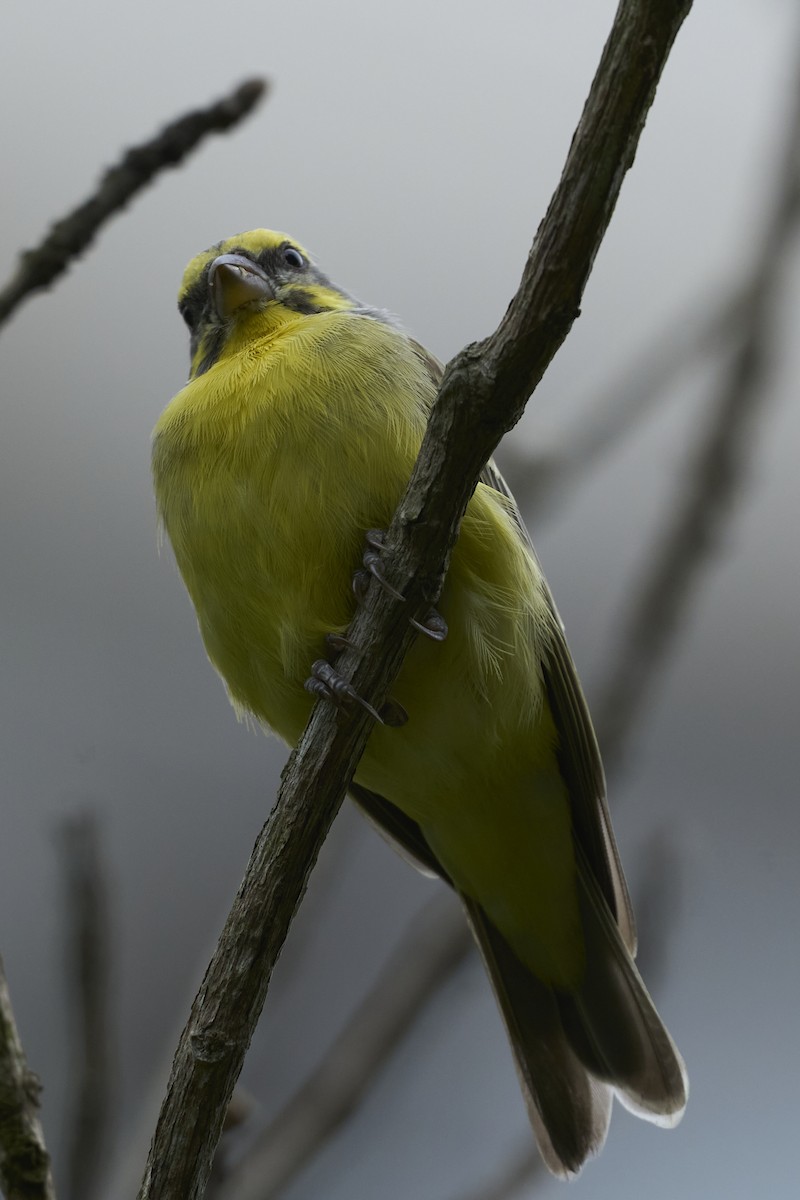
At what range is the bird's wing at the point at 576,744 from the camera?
13.5 feet

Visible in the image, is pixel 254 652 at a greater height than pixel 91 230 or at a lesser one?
lesser

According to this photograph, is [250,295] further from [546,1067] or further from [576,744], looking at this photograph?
[546,1067]

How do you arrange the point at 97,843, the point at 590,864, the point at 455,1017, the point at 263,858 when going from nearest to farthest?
1. the point at 263,858
2. the point at 97,843
3. the point at 455,1017
4. the point at 590,864

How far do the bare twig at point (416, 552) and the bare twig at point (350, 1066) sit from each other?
2.73 ft

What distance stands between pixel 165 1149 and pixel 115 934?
34.3 inches

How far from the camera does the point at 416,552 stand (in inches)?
110

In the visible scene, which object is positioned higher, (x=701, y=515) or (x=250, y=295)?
(x=701, y=515)

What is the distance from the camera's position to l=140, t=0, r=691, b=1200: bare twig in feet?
7.38

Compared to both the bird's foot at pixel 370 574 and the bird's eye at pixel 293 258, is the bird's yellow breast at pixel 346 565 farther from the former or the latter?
the bird's eye at pixel 293 258

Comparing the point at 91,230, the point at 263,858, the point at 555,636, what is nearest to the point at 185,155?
the point at 91,230

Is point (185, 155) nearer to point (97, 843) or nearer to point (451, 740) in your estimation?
point (97, 843)

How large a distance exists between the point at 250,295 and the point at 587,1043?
2.82 m

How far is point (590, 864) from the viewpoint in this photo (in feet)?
14.6

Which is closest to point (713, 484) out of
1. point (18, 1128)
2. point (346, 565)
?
point (346, 565)
